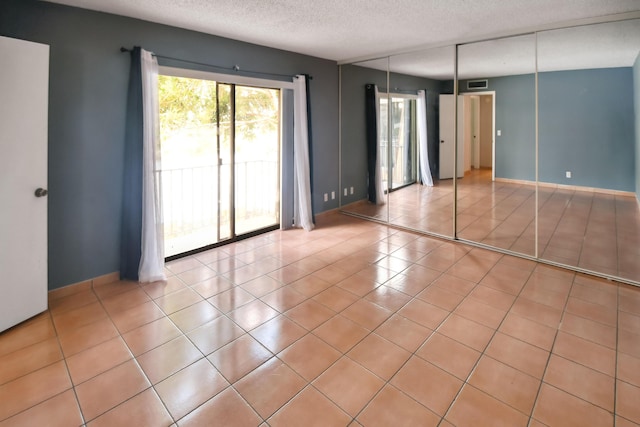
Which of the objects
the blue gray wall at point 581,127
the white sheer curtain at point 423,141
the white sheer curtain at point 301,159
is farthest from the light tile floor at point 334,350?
the white sheer curtain at point 423,141

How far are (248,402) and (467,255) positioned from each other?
2.99m

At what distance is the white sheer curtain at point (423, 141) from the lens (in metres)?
5.34

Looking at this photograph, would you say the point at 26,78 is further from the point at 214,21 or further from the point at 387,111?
the point at 387,111

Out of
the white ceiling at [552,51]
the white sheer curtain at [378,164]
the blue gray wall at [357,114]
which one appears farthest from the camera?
the white sheer curtain at [378,164]

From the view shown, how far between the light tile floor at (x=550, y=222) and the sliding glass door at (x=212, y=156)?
7.90 ft

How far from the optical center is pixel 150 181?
10.6 ft

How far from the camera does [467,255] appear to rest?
12.6 feet

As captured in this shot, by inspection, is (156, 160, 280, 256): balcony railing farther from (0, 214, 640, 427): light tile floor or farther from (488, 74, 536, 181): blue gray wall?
(488, 74, 536, 181): blue gray wall

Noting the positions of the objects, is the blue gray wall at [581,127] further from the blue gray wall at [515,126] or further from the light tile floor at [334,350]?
the light tile floor at [334,350]

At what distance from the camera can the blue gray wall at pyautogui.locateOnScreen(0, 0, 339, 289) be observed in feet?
8.98

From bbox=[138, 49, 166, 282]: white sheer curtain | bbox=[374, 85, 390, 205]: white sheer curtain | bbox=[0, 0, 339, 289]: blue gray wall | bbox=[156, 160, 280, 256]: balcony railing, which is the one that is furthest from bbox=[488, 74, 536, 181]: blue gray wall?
bbox=[138, 49, 166, 282]: white sheer curtain

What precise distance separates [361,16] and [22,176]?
314 cm

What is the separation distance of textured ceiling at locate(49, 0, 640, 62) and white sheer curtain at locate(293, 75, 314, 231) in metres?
0.74

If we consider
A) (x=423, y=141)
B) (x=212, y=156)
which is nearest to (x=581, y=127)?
(x=423, y=141)
